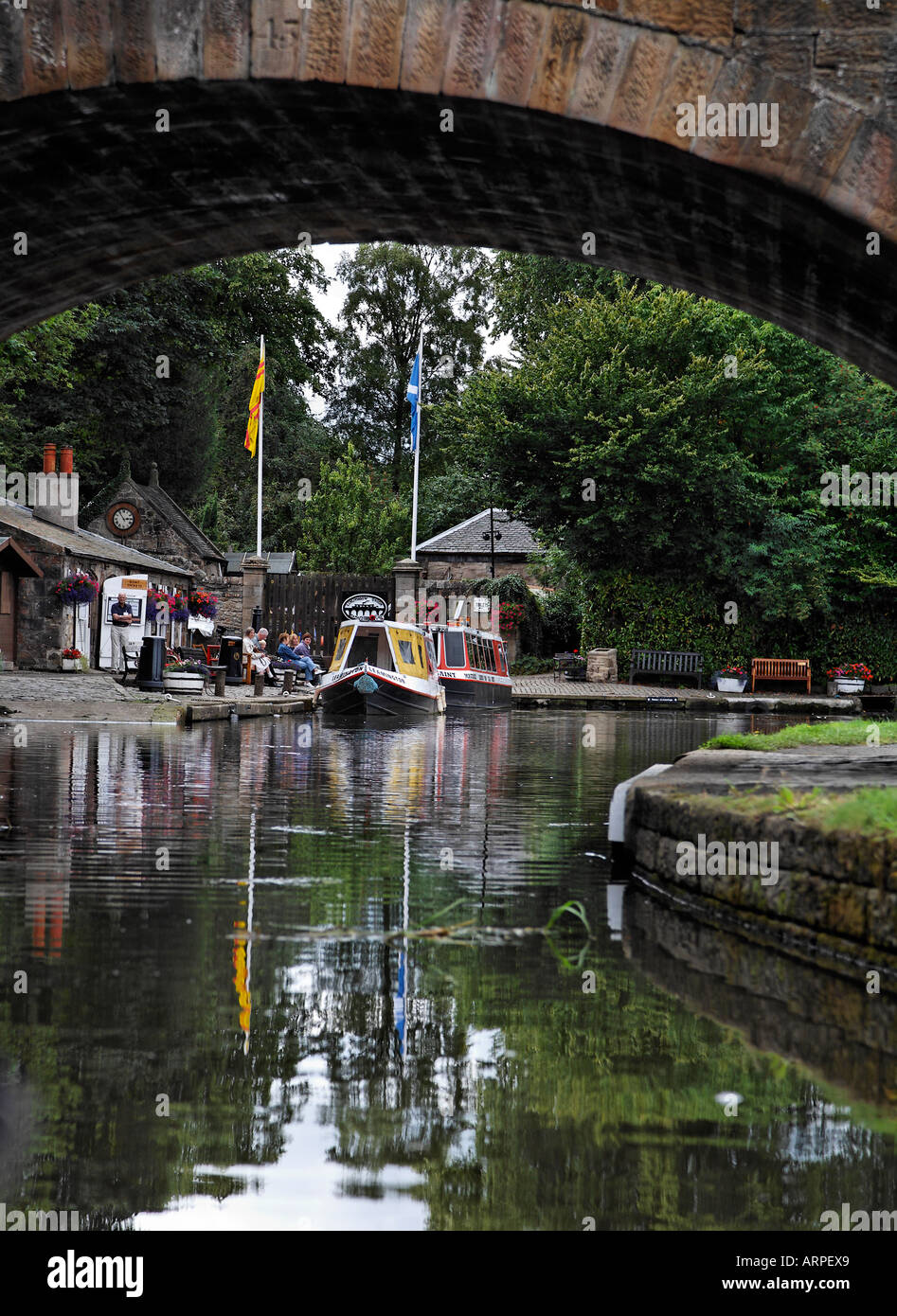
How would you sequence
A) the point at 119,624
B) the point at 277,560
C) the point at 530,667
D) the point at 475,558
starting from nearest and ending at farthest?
1. the point at 119,624
2. the point at 530,667
3. the point at 475,558
4. the point at 277,560

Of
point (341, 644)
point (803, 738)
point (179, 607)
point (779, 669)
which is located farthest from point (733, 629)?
point (803, 738)

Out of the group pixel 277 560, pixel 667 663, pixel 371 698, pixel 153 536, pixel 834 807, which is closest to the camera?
pixel 834 807

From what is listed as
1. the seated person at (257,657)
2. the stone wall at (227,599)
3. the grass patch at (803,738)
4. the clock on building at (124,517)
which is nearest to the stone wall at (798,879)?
the grass patch at (803,738)

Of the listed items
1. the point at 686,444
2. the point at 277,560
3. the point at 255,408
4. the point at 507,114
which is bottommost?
the point at 507,114

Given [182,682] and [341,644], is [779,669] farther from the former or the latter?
[182,682]

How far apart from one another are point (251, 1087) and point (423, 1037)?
2.18 feet

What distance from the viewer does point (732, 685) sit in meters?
35.2

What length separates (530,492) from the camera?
35844mm

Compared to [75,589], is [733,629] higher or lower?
lower

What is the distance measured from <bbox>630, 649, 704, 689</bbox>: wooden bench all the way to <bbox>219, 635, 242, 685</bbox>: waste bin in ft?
38.7

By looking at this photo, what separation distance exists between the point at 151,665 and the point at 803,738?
15890 millimetres

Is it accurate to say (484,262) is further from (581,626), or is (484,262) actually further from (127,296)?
(127,296)

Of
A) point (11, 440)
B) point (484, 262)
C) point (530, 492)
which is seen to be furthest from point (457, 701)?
point (484, 262)

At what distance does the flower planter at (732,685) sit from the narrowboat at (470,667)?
6.40 metres
